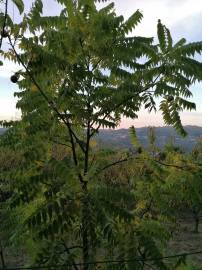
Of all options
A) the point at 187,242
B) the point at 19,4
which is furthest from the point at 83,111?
the point at 187,242

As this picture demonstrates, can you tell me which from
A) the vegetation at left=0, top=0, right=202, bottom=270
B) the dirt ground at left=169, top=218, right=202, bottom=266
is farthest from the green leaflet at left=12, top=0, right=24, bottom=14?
the dirt ground at left=169, top=218, right=202, bottom=266

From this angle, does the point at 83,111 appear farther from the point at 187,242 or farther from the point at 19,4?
the point at 187,242

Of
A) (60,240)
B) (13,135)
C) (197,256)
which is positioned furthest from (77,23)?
(197,256)

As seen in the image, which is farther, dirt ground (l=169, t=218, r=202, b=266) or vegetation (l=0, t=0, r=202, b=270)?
dirt ground (l=169, t=218, r=202, b=266)

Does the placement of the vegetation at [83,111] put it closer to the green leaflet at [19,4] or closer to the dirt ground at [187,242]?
the green leaflet at [19,4]

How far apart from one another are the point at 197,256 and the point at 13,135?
712 inches

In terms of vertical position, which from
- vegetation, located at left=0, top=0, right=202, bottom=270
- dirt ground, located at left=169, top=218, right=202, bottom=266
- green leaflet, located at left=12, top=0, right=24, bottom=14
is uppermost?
green leaflet, located at left=12, top=0, right=24, bottom=14

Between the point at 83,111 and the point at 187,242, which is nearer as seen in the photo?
the point at 83,111

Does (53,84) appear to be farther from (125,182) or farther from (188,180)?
(125,182)

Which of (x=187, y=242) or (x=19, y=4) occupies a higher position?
(x=19, y=4)

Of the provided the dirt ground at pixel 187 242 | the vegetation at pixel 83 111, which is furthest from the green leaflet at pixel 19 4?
the dirt ground at pixel 187 242

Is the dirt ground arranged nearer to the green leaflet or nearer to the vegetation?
the vegetation

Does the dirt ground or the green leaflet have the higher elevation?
the green leaflet

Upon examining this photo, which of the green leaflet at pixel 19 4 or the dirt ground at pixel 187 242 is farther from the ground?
the green leaflet at pixel 19 4
